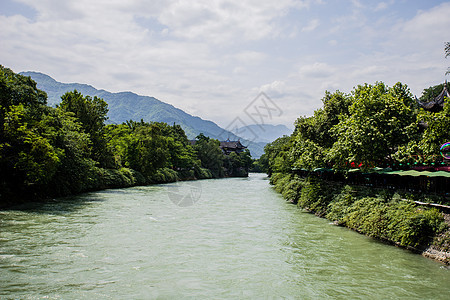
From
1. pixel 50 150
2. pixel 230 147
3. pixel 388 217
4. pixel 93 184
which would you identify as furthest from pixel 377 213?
pixel 230 147

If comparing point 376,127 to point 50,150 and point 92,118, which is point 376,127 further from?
point 92,118

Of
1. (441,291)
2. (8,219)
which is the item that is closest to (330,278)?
(441,291)

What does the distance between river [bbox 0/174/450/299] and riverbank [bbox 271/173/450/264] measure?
0.63 m

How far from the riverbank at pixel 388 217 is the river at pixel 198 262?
2.05 ft

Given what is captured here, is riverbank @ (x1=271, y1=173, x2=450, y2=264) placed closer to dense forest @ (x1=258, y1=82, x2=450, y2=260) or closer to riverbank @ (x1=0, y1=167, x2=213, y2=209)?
dense forest @ (x1=258, y1=82, x2=450, y2=260)

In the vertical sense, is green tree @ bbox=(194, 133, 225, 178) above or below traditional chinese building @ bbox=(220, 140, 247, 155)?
below

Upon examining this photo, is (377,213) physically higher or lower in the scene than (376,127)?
lower

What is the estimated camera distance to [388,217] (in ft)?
54.7

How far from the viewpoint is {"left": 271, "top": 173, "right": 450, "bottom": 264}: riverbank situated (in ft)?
44.8

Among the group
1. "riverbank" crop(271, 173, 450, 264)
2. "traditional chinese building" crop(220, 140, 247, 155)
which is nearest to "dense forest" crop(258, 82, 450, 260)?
"riverbank" crop(271, 173, 450, 264)

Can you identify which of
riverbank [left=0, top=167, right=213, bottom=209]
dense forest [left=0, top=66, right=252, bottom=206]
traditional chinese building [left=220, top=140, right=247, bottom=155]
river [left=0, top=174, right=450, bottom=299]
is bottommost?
river [left=0, top=174, right=450, bottom=299]

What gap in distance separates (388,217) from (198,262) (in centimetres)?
1029

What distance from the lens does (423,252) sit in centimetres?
1386

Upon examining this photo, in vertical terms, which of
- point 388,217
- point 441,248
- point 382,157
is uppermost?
point 382,157
